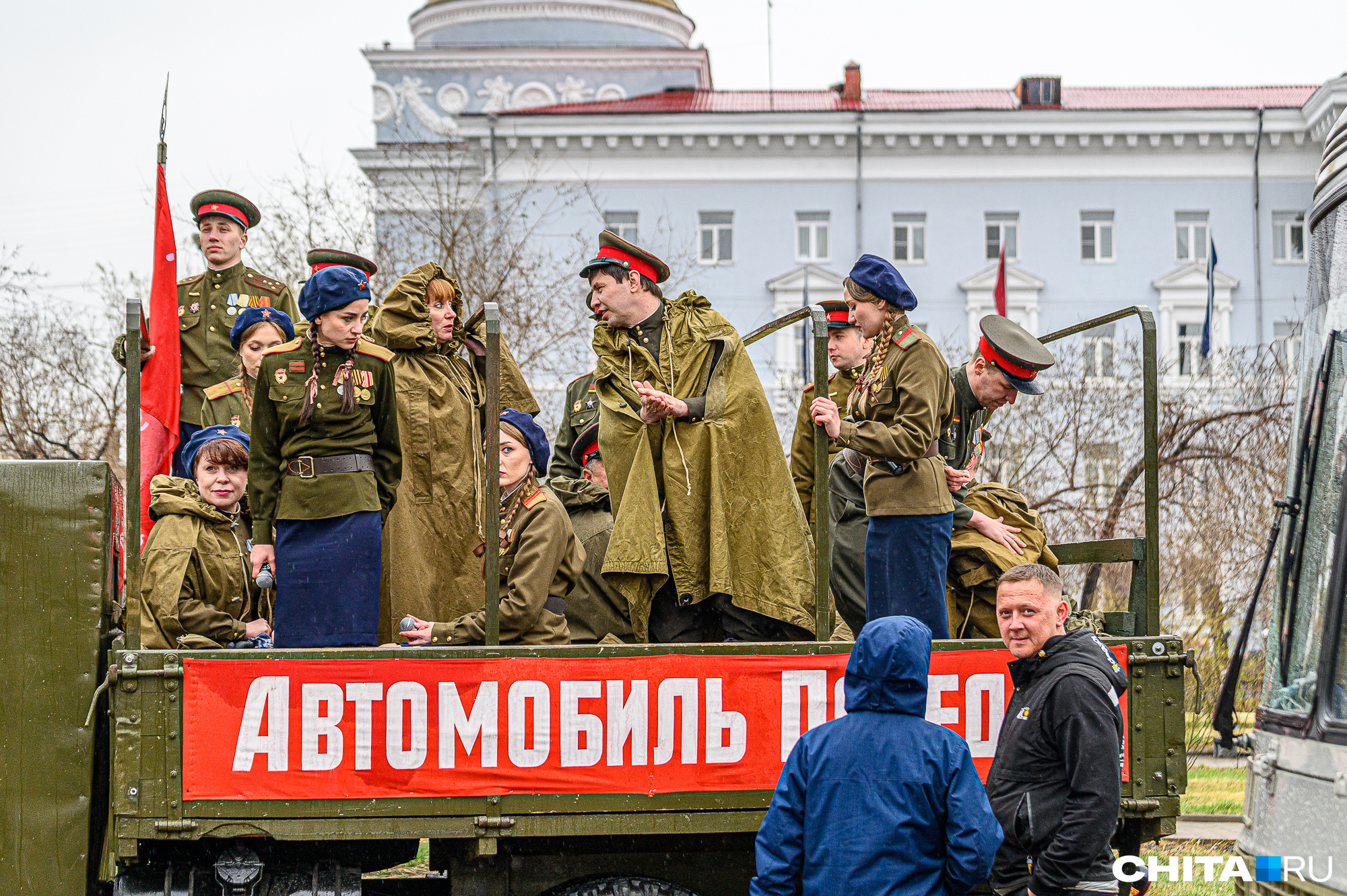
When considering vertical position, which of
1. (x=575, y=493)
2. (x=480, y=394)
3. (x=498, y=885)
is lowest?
(x=498, y=885)

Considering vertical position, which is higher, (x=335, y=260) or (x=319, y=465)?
(x=335, y=260)

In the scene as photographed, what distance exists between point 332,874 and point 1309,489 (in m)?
3.48

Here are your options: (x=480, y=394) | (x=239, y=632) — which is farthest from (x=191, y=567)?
(x=480, y=394)

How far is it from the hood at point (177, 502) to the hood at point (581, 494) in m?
1.47

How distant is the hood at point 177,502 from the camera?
5387mm

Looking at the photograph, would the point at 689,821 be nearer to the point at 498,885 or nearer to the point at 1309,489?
the point at 498,885

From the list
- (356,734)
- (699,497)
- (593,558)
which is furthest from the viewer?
(593,558)

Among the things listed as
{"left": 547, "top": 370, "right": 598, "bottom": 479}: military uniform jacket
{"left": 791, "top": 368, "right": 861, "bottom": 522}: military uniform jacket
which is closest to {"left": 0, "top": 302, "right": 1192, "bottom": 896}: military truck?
{"left": 791, "top": 368, "right": 861, "bottom": 522}: military uniform jacket

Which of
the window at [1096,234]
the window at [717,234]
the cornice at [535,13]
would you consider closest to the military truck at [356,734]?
the window at [717,234]

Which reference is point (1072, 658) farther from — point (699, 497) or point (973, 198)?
point (973, 198)

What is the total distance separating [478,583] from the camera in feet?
20.3

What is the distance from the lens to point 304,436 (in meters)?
5.33

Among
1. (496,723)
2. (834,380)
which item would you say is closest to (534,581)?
(496,723)

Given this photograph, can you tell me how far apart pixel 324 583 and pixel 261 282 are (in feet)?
8.76
